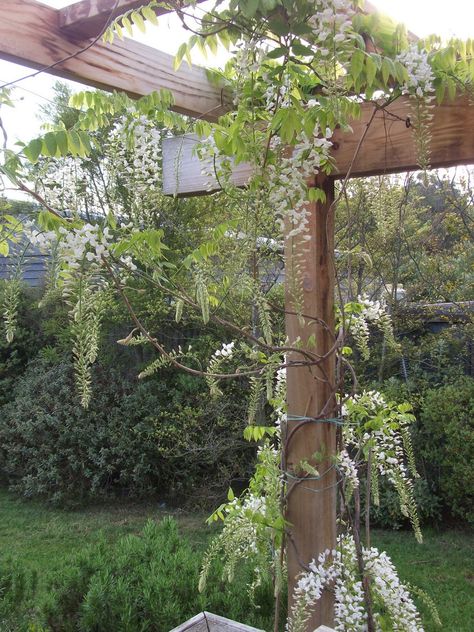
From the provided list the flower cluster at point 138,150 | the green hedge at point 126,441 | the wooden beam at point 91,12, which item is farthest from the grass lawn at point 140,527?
the wooden beam at point 91,12

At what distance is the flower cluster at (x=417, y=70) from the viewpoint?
1.50 m

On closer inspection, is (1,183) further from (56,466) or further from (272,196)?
(56,466)

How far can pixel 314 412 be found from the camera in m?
1.87

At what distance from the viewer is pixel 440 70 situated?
1.55 m

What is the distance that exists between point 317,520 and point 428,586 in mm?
2327

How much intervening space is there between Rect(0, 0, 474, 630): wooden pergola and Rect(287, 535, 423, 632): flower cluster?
0.22ft

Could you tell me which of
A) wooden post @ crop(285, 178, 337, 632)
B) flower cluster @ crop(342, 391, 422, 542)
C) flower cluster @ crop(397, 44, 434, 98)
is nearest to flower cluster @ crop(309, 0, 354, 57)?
flower cluster @ crop(397, 44, 434, 98)

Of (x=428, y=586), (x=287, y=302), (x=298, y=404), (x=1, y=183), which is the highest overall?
(x=1, y=183)

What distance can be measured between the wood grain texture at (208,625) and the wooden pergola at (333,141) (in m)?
0.40

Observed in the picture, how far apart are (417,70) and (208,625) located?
187 cm

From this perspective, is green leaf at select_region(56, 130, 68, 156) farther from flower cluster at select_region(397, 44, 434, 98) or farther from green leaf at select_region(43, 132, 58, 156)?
flower cluster at select_region(397, 44, 434, 98)

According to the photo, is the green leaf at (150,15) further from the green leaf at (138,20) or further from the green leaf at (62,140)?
the green leaf at (62,140)

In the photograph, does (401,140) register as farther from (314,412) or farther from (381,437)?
(381,437)

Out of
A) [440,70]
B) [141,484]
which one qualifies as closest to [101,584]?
[440,70]
